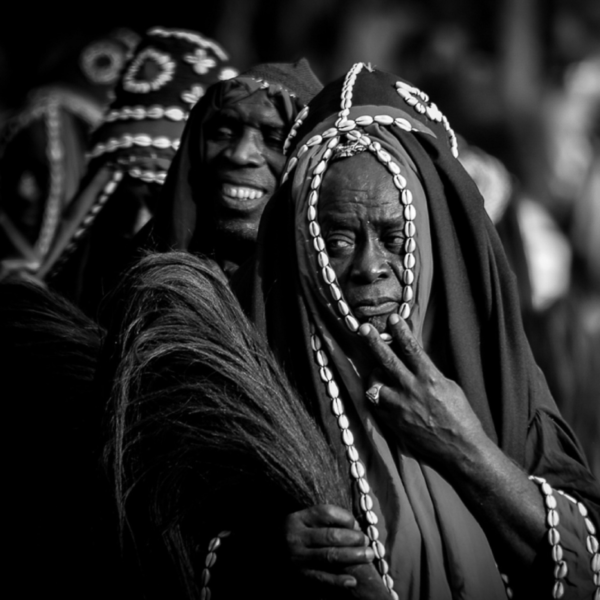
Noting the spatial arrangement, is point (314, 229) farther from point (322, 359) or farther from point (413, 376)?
point (413, 376)

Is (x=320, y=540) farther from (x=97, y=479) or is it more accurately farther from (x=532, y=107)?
(x=532, y=107)

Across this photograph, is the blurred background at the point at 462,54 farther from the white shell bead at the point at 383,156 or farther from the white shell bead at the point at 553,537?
the white shell bead at the point at 553,537

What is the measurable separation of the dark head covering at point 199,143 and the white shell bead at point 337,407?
109 centimetres

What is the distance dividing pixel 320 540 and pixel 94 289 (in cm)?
204

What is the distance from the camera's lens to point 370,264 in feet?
9.64

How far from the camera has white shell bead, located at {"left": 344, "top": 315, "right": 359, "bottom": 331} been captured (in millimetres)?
2942

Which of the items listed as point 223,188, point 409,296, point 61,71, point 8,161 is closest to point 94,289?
point 223,188

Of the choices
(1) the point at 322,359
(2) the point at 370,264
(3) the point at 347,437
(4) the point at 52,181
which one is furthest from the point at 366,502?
(4) the point at 52,181

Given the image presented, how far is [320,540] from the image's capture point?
2736 millimetres

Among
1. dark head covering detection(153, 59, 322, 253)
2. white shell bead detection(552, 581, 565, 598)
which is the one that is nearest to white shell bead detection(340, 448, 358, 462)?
white shell bead detection(552, 581, 565, 598)

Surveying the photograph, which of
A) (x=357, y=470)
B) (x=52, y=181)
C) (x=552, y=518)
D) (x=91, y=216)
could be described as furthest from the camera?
(x=52, y=181)

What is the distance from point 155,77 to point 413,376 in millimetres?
2279

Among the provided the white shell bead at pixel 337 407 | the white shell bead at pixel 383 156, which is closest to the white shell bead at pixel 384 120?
the white shell bead at pixel 383 156

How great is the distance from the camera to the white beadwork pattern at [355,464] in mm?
2842
